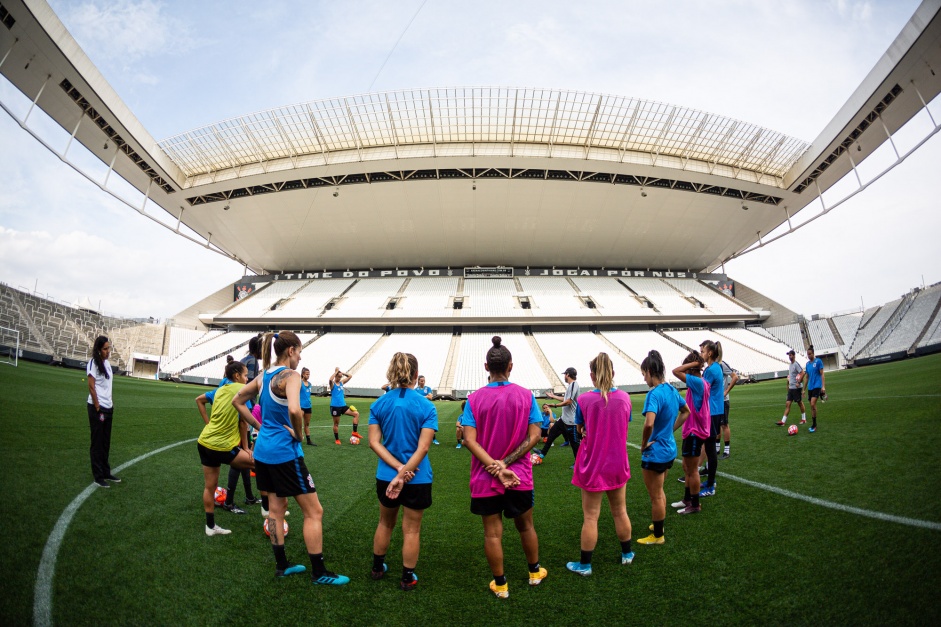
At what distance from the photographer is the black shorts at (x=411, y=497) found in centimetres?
337

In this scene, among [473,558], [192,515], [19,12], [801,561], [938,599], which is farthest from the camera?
[19,12]

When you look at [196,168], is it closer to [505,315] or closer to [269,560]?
[505,315]

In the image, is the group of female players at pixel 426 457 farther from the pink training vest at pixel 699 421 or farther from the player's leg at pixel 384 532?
the pink training vest at pixel 699 421

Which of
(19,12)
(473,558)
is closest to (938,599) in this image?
(473,558)

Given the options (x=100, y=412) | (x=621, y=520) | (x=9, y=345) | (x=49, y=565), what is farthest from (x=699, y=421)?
(x=9, y=345)

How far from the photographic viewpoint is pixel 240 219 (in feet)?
112

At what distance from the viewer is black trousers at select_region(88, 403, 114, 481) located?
18.4ft

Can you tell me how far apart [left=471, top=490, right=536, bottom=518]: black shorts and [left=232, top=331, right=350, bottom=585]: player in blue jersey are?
1.40 m

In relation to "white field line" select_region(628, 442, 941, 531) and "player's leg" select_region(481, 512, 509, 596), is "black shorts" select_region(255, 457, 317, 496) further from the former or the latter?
"white field line" select_region(628, 442, 941, 531)

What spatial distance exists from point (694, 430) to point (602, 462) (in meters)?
1.91

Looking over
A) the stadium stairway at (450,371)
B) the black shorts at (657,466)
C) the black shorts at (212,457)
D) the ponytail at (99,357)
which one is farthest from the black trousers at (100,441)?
the stadium stairway at (450,371)

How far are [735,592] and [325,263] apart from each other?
41.0 meters

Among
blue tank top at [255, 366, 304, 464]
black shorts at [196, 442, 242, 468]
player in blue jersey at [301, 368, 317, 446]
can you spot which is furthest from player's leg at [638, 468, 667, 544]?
black shorts at [196, 442, 242, 468]

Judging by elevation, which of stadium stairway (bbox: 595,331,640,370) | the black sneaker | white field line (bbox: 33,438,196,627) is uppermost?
stadium stairway (bbox: 595,331,640,370)
